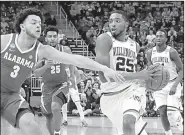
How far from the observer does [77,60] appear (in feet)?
15.9

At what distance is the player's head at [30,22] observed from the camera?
5.10 m

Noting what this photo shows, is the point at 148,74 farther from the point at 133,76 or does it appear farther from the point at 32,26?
the point at 32,26

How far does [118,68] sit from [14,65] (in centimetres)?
144

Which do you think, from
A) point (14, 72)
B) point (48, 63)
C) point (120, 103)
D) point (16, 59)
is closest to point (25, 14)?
point (16, 59)

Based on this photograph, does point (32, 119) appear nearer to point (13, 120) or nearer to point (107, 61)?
point (13, 120)

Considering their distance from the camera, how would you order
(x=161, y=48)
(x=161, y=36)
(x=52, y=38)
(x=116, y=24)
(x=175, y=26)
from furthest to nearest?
(x=175, y=26) < (x=161, y=48) < (x=161, y=36) < (x=52, y=38) < (x=116, y=24)

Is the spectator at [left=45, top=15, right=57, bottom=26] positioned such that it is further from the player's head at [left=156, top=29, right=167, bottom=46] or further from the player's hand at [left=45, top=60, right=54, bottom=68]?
the player's hand at [left=45, top=60, right=54, bottom=68]

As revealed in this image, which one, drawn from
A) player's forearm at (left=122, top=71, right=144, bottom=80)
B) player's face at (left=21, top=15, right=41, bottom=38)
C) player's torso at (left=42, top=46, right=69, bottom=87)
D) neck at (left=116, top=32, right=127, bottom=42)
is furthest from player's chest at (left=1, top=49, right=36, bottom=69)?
player's torso at (left=42, top=46, right=69, bottom=87)

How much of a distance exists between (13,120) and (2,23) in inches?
561

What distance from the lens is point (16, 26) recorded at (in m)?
5.41

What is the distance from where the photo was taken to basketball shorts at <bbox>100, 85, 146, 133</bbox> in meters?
5.46

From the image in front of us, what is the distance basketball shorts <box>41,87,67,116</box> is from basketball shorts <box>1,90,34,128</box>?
108 inches

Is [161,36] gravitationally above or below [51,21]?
below

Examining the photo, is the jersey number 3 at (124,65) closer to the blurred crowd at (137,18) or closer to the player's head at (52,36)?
the player's head at (52,36)
